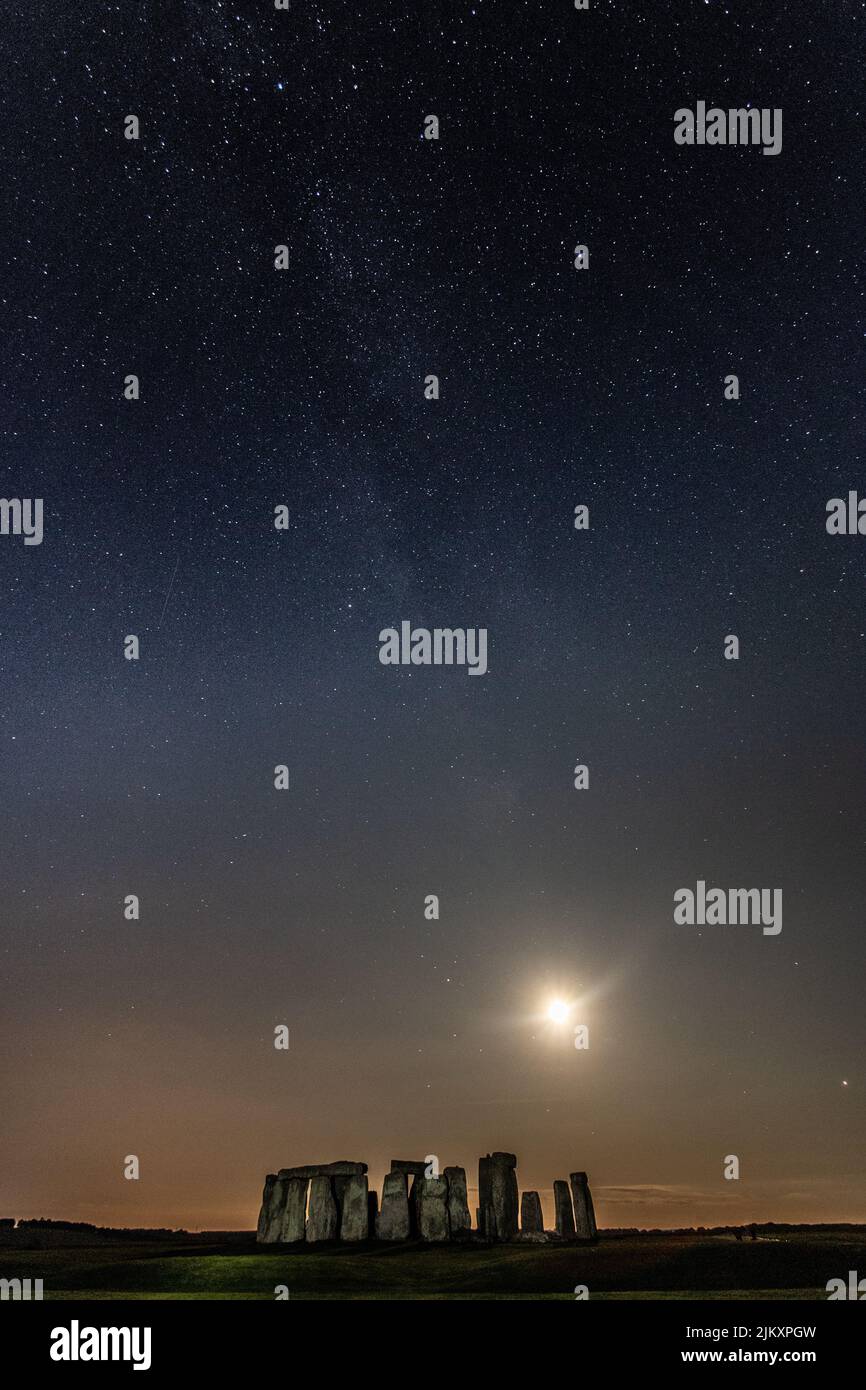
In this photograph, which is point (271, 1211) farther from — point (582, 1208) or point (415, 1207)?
point (582, 1208)

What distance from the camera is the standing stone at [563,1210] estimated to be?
27548 millimetres

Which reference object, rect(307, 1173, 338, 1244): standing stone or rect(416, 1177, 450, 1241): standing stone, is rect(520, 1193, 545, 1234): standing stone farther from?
rect(307, 1173, 338, 1244): standing stone

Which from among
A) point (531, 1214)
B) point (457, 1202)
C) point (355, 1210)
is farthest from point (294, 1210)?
point (531, 1214)

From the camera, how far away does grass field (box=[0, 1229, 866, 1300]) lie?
71.4 ft

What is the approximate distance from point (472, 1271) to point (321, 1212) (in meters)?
5.61

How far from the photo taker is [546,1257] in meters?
24.0

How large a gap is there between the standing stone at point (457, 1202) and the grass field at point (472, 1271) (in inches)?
60.4

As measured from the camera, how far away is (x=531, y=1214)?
90.1 feet

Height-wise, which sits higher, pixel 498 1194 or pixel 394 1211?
pixel 498 1194

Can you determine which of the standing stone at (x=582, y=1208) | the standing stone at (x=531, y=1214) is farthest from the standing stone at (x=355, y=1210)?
the standing stone at (x=582, y=1208)

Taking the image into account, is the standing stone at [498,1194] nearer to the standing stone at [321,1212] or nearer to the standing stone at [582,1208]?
the standing stone at [582,1208]
